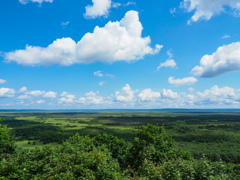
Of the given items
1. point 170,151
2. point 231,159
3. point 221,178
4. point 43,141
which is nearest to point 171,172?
point 221,178

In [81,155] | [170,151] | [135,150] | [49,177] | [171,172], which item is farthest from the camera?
[135,150]

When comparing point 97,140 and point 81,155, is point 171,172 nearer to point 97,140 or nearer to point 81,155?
point 81,155

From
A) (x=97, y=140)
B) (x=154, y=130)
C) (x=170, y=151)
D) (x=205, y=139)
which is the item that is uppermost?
(x=154, y=130)

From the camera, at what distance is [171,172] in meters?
11.4

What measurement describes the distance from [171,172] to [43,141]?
431 feet

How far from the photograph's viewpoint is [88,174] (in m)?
14.1

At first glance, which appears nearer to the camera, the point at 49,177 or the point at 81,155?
the point at 49,177

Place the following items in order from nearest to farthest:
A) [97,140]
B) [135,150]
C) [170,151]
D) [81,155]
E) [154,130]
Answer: [81,155], [170,151], [135,150], [154,130], [97,140]

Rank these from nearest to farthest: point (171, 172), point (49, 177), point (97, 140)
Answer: point (171, 172), point (49, 177), point (97, 140)

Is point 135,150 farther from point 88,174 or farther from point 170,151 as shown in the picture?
point 88,174

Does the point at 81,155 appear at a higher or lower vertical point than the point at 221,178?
lower

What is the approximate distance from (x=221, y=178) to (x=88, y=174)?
11625 mm

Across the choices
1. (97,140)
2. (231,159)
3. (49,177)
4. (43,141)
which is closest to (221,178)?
(49,177)

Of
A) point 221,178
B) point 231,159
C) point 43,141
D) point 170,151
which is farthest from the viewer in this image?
point 43,141
